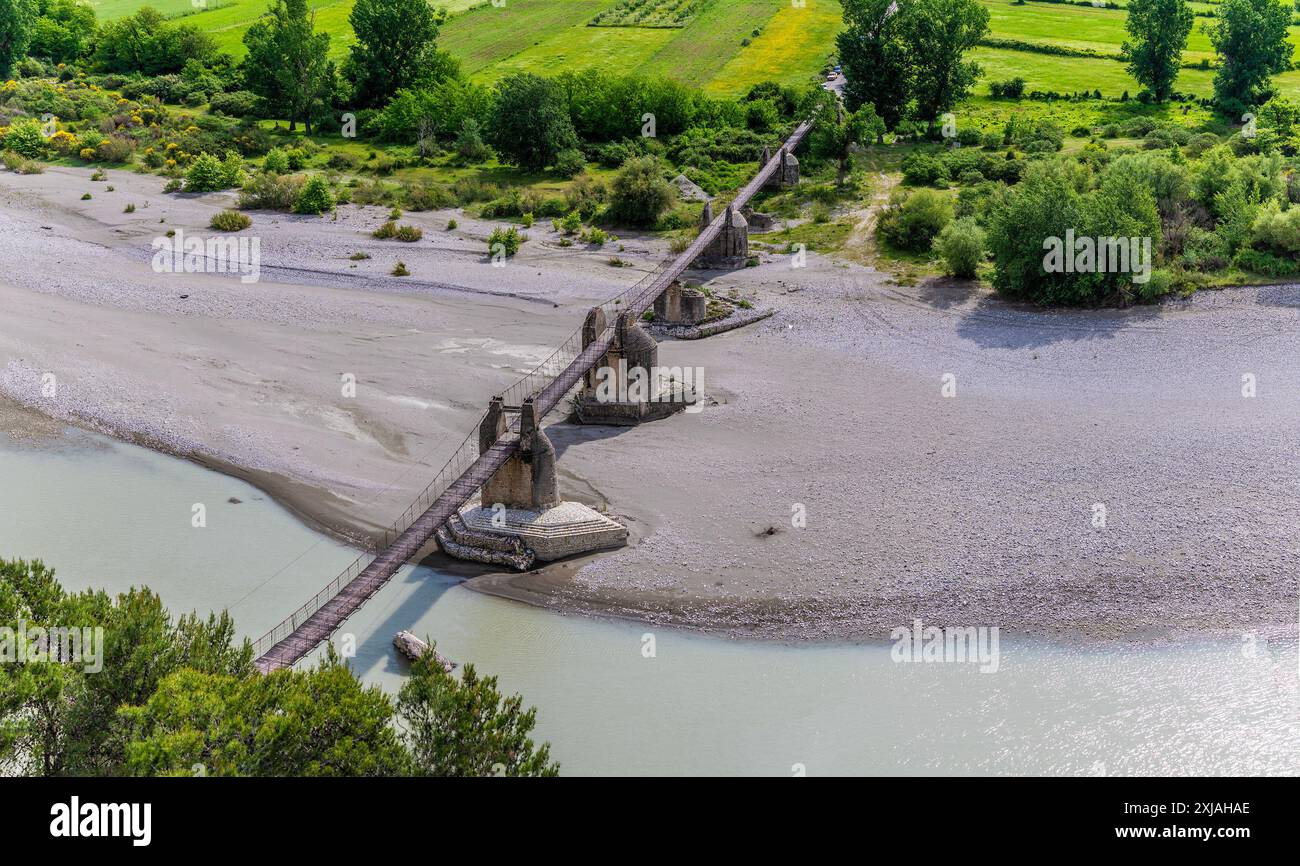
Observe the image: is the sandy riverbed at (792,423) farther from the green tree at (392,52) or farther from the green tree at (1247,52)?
the green tree at (1247,52)

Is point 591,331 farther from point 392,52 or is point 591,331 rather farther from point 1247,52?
point 1247,52

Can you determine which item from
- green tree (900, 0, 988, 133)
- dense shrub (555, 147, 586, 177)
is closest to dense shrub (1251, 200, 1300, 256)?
green tree (900, 0, 988, 133)

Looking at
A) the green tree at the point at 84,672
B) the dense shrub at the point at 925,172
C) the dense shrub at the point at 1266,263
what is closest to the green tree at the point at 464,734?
the green tree at the point at 84,672

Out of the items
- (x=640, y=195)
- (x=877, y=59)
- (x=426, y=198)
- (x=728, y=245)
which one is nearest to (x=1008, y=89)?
(x=877, y=59)

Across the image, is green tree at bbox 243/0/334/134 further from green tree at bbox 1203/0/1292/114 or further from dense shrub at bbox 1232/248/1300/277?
dense shrub at bbox 1232/248/1300/277

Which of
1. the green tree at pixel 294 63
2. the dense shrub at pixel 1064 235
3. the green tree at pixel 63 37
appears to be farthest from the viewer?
the green tree at pixel 63 37

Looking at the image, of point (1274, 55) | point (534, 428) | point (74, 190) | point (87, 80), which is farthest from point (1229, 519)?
point (87, 80)
